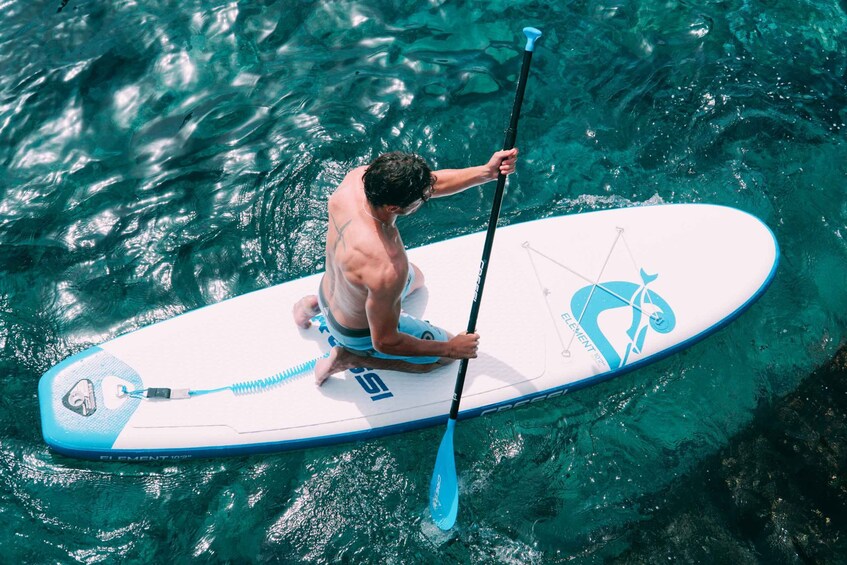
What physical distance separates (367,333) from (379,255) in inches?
39.5

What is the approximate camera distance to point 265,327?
501cm

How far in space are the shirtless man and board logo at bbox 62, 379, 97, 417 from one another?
1663 mm

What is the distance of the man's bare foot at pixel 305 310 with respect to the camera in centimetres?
489

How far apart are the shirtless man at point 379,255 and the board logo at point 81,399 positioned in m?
1.66

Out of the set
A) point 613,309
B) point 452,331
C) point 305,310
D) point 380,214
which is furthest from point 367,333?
point 613,309

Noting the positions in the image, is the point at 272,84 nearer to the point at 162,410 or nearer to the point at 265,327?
the point at 265,327

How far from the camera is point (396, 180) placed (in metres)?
3.32

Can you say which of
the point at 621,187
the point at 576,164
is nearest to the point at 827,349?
the point at 621,187

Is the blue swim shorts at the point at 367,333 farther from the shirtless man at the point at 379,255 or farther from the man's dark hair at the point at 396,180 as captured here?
the man's dark hair at the point at 396,180

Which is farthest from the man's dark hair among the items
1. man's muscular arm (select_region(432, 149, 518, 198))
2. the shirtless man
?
man's muscular arm (select_region(432, 149, 518, 198))

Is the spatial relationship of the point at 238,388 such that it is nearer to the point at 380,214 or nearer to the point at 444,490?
the point at 444,490

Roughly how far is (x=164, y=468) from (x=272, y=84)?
3.48 m

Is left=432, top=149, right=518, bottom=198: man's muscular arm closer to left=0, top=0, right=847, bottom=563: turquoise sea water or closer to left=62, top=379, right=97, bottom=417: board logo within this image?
left=0, top=0, right=847, bottom=563: turquoise sea water

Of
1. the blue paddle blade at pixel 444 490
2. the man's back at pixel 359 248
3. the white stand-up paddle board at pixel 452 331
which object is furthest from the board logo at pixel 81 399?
the blue paddle blade at pixel 444 490
